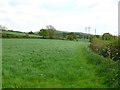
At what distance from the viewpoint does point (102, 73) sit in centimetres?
1384

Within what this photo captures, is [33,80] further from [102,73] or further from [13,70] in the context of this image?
[102,73]

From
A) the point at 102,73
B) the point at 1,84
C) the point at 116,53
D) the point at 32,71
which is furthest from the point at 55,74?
the point at 116,53

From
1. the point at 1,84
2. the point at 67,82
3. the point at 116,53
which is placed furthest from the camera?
the point at 116,53

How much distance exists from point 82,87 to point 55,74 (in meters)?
2.87

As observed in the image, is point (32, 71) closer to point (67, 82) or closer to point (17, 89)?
point (67, 82)

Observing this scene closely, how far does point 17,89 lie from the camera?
9781 millimetres

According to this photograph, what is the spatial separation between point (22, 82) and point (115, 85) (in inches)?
133

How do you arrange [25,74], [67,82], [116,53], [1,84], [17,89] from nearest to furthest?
[17,89] < [1,84] < [67,82] < [25,74] < [116,53]

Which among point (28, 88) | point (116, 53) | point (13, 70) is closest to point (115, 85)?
point (28, 88)

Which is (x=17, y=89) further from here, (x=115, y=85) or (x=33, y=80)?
(x=115, y=85)

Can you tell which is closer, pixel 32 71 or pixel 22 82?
pixel 22 82

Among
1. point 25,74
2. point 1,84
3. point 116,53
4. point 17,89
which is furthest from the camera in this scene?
point 116,53

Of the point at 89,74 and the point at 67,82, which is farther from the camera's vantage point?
the point at 89,74

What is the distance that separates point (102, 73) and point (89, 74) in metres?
0.60
